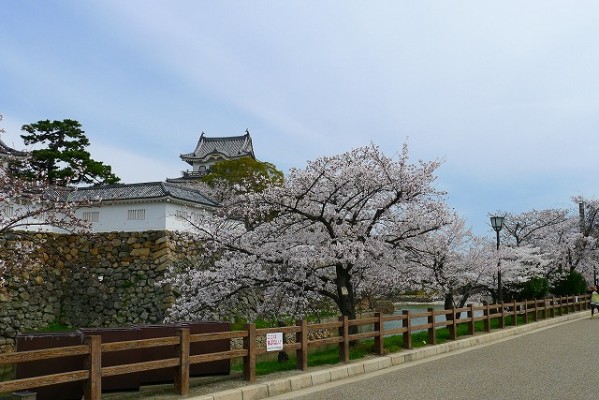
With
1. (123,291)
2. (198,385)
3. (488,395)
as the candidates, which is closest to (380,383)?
(488,395)

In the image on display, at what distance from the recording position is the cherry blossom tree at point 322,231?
1339 centimetres

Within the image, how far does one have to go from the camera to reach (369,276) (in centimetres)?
1530

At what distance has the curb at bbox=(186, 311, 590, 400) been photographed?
8.27m

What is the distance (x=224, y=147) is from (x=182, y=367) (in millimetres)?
54102

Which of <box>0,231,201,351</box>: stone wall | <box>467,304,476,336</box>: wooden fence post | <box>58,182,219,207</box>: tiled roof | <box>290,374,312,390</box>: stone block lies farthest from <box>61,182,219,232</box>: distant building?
<box>290,374,312,390</box>: stone block

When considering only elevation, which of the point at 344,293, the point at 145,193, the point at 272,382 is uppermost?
the point at 145,193

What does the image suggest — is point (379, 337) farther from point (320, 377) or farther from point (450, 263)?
point (450, 263)

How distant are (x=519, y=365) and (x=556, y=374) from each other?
1.35 meters

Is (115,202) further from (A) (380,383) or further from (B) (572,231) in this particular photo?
(B) (572,231)

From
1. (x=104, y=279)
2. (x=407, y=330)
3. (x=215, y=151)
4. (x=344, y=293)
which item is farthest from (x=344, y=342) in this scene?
(x=215, y=151)

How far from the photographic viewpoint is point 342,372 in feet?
34.6

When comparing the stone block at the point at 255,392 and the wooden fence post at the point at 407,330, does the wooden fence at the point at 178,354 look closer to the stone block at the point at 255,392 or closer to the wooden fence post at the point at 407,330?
the wooden fence post at the point at 407,330

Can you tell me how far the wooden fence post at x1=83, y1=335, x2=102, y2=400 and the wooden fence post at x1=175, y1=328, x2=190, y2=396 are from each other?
129 cm

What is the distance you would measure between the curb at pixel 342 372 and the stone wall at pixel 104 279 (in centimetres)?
1211
